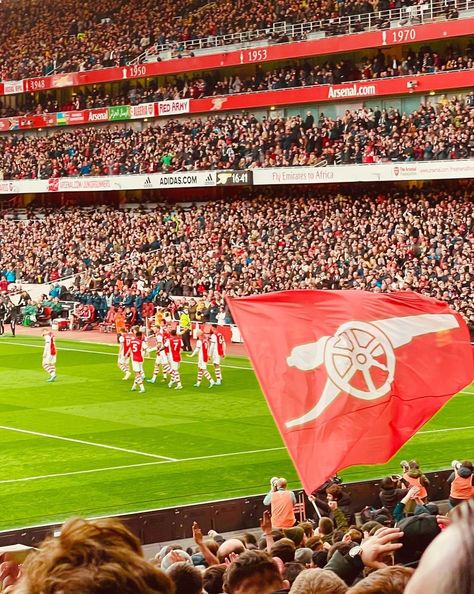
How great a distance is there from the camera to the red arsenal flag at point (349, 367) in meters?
10.7

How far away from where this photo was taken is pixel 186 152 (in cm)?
5941

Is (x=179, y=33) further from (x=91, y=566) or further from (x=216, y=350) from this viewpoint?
(x=91, y=566)

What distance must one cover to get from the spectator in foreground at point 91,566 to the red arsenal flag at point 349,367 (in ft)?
25.9

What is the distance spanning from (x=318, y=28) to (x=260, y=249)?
40.4ft

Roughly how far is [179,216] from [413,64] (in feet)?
47.3

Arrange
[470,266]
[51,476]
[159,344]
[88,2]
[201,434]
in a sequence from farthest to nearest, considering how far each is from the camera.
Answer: [88,2] < [470,266] < [159,344] < [201,434] < [51,476]

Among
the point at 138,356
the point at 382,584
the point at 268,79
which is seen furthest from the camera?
the point at 268,79

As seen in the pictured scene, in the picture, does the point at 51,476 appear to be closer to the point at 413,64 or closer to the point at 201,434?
the point at 201,434

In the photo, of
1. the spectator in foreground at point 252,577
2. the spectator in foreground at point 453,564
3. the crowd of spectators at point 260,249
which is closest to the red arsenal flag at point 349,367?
the spectator in foreground at point 252,577

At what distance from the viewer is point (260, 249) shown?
5084 cm

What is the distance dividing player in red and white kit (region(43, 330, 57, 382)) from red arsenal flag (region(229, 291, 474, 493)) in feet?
76.4

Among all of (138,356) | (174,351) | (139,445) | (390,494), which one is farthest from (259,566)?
(174,351)

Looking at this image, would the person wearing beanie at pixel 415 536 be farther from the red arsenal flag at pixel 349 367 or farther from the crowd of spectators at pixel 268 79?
the crowd of spectators at pixel 268 79

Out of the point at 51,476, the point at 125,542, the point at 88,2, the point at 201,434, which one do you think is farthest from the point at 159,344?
the point at 88,2
